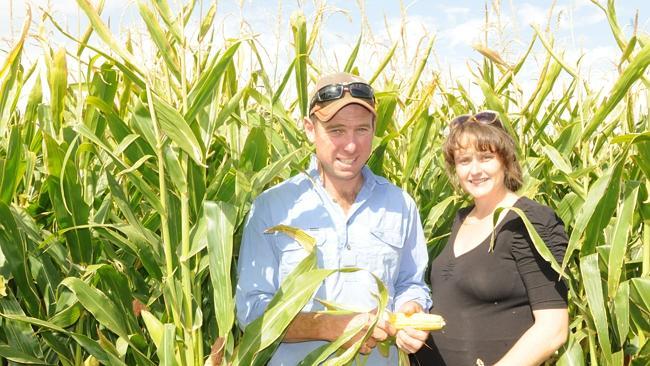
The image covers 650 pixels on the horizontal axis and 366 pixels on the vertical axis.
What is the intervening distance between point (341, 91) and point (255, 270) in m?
0.66

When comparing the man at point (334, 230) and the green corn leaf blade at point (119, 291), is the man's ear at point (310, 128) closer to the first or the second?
the man at point (334, 230)

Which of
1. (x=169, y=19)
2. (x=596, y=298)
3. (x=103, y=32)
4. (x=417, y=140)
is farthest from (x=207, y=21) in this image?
(x=596, y=298)

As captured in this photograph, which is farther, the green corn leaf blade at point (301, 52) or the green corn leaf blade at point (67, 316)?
the green corn leaf blade at point (301, 52)

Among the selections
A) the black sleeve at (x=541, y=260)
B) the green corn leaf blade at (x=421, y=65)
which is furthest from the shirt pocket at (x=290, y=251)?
the green corn leaf blade at (x=421, y=65)

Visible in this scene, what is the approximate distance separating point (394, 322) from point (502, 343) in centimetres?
37

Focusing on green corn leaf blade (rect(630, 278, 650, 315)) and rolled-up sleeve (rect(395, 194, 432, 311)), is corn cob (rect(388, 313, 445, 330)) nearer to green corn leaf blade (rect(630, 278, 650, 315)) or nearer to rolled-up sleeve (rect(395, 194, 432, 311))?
rolled-up sleeve (rect(395, 194, 432, 311))

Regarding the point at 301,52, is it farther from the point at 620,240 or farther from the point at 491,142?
the point at 620,240

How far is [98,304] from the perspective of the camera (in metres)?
1.88

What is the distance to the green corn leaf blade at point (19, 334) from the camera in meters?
2.10

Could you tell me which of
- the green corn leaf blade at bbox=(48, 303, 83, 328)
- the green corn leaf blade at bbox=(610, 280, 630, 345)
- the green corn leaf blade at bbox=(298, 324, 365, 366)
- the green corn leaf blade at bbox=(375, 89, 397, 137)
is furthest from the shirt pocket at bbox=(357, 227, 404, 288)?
the green corn leaf blade at bbox=(48, 303, 83, 328)

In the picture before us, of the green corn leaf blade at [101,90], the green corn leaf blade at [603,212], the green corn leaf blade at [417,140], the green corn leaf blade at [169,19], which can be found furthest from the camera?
the green corn leaf blade at [417,140]

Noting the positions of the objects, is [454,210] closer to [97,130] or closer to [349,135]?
[349,135]

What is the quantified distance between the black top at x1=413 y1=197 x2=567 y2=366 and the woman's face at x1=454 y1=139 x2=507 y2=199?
125 mm

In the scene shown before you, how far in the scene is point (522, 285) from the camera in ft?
6.43
